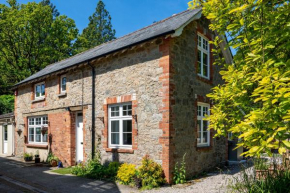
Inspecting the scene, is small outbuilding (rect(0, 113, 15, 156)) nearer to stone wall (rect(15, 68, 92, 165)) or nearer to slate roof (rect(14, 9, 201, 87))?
stone wall (rect(15, 68, 92, 165))

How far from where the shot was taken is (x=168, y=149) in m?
7.89

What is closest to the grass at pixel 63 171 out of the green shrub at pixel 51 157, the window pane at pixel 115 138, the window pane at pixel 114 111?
the green shrub at pixel 51 157

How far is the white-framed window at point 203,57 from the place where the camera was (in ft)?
35.0

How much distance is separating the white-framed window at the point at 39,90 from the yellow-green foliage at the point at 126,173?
8.48 meters

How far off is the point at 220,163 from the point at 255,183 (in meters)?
6.46

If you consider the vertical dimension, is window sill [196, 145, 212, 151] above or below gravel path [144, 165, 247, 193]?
above

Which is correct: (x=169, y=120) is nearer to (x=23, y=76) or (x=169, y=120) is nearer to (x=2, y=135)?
(x=2, y=135)

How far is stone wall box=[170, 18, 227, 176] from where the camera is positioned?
336 inches

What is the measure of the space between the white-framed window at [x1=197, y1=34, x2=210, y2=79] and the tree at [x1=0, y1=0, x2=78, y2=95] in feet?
74.5

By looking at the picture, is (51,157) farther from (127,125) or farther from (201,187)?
(201,187)

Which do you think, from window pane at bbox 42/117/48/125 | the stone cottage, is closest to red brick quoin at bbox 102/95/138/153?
the stone cottage

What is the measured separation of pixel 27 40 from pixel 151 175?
26472mm

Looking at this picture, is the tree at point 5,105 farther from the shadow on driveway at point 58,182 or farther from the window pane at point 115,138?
the window pane at point 115,138

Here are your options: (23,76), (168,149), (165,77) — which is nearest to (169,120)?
(168,149)
